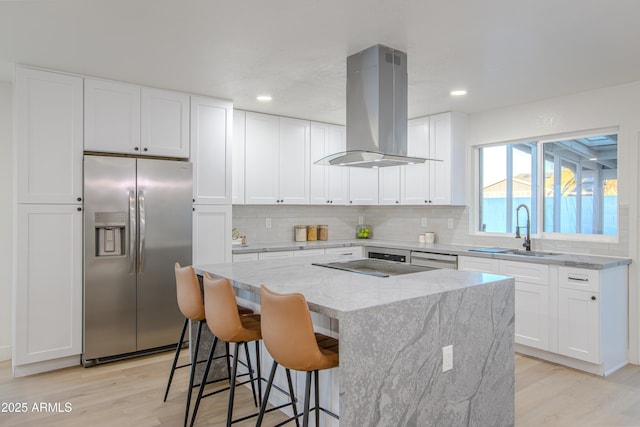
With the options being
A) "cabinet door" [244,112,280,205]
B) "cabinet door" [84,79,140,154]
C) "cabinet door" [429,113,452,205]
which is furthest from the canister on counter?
"cabinet door" [84,79,140,154]

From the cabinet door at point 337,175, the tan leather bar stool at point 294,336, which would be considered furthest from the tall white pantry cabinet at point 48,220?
the cabinet door at point 337,175

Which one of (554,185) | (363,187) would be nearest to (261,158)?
(363,187)

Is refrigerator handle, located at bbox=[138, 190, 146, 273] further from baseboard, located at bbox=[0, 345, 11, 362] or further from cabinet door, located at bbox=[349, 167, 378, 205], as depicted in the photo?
cabinet door, located at bbox=[349, 167, 378, 205]

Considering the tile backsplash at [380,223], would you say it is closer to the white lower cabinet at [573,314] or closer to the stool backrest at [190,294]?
the white lower cabinet at [573,314]

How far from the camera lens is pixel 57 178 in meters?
3.43

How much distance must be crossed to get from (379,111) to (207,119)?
6.71 ft

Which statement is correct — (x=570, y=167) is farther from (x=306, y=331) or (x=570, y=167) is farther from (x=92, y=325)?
(x=92, y=325)

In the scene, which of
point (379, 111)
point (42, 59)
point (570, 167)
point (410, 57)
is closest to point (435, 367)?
point (379, 111)

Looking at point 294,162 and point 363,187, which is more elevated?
point 294,162

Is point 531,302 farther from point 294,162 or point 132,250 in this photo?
point 132,250

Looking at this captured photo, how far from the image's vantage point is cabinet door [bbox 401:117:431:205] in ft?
16.3

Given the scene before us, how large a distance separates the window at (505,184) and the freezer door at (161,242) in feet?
10.7

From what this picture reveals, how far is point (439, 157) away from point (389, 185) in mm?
823

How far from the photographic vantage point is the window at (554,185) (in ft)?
12.8
